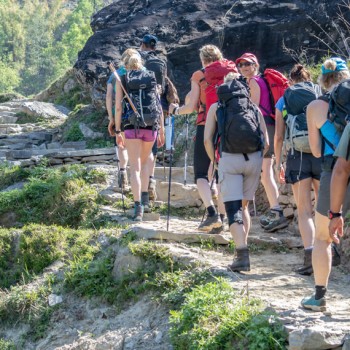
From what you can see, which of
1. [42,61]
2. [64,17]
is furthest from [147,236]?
[64,17]

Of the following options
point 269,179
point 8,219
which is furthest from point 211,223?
point 8,219

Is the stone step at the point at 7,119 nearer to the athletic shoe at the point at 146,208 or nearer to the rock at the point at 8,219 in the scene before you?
the rock at the point at 8,219

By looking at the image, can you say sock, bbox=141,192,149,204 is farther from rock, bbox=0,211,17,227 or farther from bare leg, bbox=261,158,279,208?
rock, bbox=0,211,17,227

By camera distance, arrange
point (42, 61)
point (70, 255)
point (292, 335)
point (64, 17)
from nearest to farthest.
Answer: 1. point (292, 335)
2. point (70, 255)
3. point (42, 61)
4. point (64, 17)

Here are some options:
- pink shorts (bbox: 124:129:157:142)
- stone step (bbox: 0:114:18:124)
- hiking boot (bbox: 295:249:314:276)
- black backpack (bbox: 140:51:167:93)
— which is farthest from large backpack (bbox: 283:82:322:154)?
stone step (bbox: 0:114:18:124)

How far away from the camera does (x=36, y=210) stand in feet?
35.2

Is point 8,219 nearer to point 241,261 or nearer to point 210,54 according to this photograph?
point 210,54

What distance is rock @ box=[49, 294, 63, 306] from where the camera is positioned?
7.61m

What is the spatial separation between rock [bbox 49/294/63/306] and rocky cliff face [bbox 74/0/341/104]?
27.0ft

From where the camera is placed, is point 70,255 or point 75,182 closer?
point 70,255

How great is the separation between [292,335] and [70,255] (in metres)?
4.11

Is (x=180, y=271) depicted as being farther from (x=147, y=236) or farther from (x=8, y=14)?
(x=8, y=14)

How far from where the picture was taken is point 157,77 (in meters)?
9.31

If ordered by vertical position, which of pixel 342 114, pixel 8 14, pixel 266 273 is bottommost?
pixel 266 273
